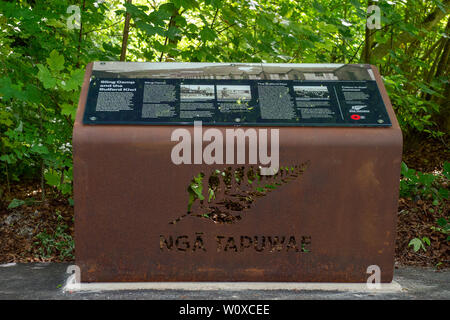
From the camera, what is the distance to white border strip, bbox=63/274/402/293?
123 inches

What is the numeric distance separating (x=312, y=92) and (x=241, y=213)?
100 centimetres

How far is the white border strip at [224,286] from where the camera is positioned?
3131 mm

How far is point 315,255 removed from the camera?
3.22m

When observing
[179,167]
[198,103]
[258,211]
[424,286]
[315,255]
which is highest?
[198,103]

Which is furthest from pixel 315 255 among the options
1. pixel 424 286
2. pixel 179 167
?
pixel 179 167

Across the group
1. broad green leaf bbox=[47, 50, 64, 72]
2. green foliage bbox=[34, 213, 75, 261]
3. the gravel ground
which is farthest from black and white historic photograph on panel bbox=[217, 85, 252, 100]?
green foliage bbox=[34, 213, 75, 261]

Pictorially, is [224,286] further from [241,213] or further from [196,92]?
[196,92]

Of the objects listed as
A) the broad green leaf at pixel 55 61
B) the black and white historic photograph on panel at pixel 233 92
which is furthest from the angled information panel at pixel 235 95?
the broad green leaf at pixel 55 61

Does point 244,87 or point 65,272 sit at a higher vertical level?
point 244,87

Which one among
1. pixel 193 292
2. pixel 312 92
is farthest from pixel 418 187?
pixel 193 292

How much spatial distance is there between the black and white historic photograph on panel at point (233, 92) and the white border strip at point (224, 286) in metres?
1.27

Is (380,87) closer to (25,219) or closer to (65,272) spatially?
(65,272)

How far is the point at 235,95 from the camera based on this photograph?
336 centimetres

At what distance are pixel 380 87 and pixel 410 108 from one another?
2.60 meters
